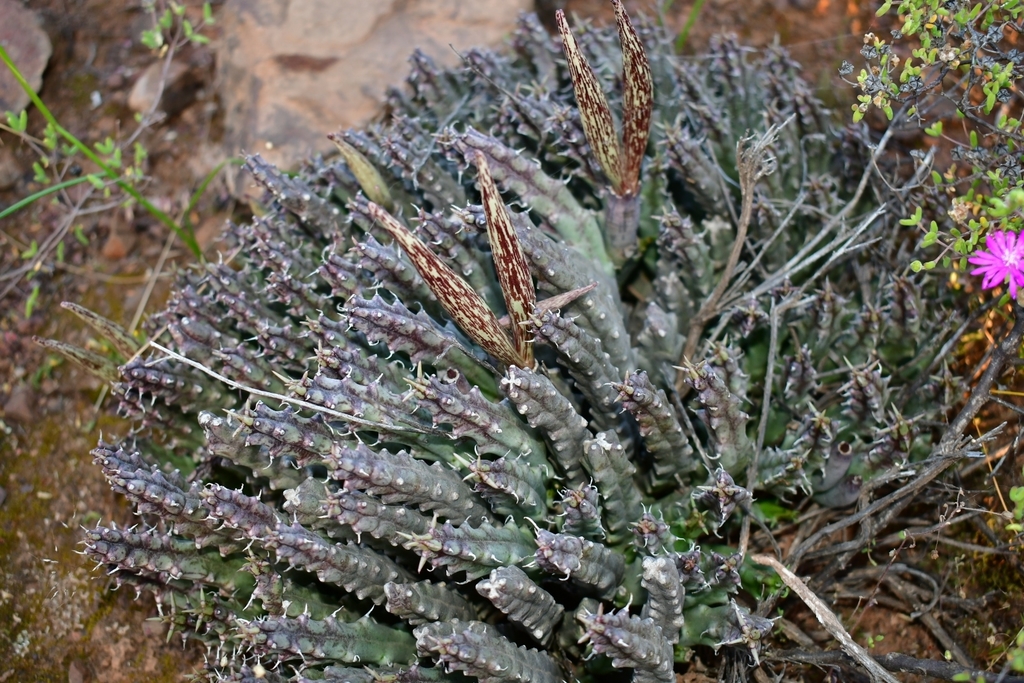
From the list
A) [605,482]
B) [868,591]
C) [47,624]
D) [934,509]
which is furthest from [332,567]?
[934,509]

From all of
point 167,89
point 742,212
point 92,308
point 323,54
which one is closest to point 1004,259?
point 742,212

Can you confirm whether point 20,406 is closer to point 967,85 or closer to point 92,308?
point 92,308

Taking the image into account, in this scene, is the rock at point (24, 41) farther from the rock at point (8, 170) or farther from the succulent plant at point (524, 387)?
the succulent plant at point (524, 387)

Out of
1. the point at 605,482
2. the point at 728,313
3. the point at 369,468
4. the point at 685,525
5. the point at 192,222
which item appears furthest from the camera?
the point at 192,222

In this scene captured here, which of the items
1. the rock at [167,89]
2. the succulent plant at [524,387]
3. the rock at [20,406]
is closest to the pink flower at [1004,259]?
the succulent plant at [524,387]

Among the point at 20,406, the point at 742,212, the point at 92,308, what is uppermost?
the point at 742,212

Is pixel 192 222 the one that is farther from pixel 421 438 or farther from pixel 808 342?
pixel 808 342

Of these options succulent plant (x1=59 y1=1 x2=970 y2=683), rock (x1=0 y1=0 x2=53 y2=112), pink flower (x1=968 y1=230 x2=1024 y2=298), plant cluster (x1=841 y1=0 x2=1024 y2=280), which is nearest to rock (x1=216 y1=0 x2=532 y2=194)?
succulent plant (x1=59 y1=1 x2=970 y2=683)
